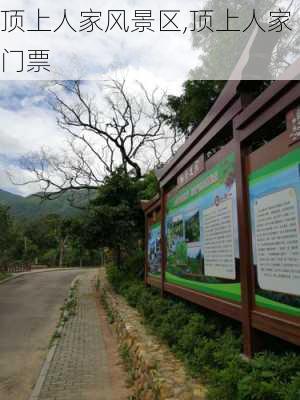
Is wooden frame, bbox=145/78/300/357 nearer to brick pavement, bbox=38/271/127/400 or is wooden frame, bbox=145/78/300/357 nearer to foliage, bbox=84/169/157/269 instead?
brick pavement, bbox=38/271/127/400

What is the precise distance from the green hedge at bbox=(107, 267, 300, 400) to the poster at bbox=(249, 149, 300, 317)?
0.44 meters

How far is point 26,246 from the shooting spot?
43.3m

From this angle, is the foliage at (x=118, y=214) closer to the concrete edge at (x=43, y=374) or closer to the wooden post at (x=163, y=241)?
the wooden post at (x=163, y=241)

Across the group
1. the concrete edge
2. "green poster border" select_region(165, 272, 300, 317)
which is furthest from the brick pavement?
"green poster border" select_region(165, 272, 300, 317)

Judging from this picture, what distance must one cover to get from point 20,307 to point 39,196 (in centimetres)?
1064

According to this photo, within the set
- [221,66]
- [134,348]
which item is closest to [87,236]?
[221,66]

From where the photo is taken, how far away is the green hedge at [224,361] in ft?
8.21

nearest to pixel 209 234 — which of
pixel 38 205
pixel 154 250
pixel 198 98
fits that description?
pixel 154 250

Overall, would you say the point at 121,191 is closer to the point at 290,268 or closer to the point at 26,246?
the point at 290,268

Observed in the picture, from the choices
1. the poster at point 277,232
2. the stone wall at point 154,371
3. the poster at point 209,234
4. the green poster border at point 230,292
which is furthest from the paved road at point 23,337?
the poster at point 277,232

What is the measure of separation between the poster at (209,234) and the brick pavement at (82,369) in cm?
176

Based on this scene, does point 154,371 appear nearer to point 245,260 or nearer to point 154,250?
point 245,260

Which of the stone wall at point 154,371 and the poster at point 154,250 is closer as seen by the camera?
the stone wall at point 154,371

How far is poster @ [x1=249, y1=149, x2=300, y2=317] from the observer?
2.70 meters
